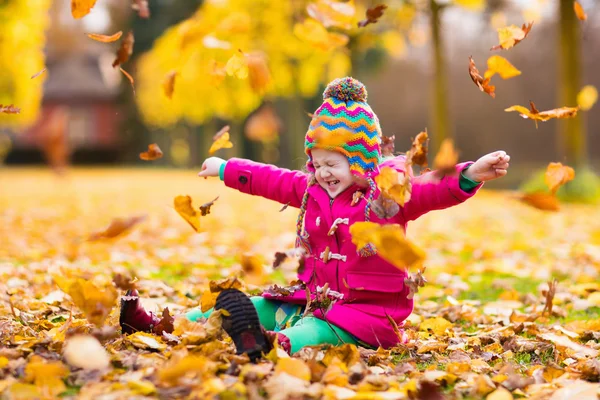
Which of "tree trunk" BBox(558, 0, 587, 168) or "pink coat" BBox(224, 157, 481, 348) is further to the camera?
"tree trunk" BBox(558, 0, 587, 168)

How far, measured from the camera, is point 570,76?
11.2m

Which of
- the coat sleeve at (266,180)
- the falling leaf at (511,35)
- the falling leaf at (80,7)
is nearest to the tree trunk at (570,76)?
the falling leaf at (511,35)

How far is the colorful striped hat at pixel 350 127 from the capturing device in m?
2.71

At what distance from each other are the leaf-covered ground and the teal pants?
0.32ft

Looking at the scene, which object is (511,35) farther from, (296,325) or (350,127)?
(296,325)

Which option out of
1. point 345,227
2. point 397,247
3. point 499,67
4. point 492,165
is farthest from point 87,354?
point 499,67

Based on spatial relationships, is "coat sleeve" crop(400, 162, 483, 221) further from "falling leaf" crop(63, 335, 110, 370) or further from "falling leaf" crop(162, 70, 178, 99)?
"falling leaf" crop(63, 335, 110, 370)

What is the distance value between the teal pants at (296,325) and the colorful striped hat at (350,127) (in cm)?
61

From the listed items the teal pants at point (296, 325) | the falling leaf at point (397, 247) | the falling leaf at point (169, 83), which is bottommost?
the teal pants at point (296, 325)

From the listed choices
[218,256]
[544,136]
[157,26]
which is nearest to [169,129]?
[157,26]

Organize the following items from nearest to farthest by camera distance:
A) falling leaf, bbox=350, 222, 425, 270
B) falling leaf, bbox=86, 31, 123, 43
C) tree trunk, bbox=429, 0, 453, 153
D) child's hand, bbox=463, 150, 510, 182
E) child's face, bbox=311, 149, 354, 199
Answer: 1. falling leaf, bbox=350, 222, 425, 270
2. child's hand, bbox=463, 150, 510, 182
3. falling leaf, bbox=86, 31, 123, 43
4. child's face, bbox=311, 149, 354, 199
5. tree trunk, bbox=429, 0, 453, 153

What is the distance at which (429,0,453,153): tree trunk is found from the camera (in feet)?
42.4

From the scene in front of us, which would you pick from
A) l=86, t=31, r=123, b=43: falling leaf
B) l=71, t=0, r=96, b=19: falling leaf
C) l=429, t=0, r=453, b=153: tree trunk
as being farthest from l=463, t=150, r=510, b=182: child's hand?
l=429, t=0, r=453, b=153: tree trunk

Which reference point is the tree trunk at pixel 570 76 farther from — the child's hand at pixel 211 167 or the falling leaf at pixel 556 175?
the child's hand at pixel 211 167
